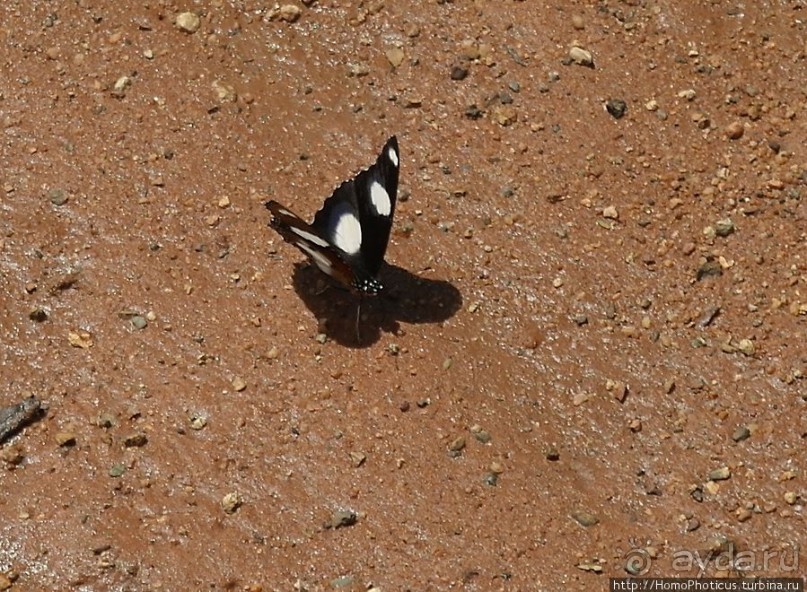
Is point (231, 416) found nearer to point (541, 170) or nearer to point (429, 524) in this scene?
point (429, 524)

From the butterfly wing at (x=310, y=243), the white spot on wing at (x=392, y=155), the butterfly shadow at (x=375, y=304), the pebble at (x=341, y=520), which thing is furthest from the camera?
the butterfly shadow at (x=375, y=304)

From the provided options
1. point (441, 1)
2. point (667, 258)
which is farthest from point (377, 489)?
point (441, 1)

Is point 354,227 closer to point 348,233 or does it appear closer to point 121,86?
point 348,233

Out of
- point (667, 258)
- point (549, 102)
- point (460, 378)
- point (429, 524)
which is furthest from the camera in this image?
point (549, 102)

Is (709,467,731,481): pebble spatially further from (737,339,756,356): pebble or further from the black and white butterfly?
the black and white butterfly

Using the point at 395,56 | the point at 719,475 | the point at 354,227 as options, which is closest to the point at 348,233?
the point at 354,227

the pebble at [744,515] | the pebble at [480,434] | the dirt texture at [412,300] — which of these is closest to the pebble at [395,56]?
the dirt texture at [412,300]

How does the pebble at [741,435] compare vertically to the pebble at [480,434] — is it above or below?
below

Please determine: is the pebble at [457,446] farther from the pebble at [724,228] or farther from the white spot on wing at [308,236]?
the pebble at [724,228]
